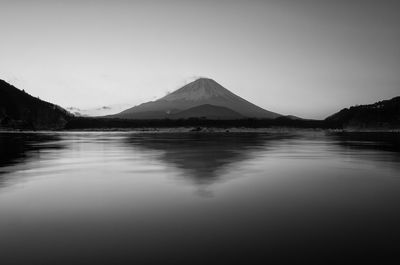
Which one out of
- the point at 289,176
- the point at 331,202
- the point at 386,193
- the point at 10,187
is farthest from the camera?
the point at 289,176

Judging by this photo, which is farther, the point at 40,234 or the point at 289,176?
the point at 289,176

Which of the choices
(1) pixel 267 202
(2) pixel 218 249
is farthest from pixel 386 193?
(2) pixel 218 249

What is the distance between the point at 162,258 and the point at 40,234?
389cm

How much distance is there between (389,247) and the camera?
7980mm

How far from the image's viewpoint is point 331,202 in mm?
13328

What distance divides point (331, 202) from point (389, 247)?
5.39 meters

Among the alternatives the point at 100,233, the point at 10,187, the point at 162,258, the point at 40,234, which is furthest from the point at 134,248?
the point at 10,187

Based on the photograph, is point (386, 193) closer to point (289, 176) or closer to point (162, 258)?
point (289, 176)

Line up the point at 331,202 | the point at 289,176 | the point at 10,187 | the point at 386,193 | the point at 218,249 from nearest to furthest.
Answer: the point at 218,249 < the point at 331,202 < the point at 386,193 < the point at 10,187 < the point at 289,176

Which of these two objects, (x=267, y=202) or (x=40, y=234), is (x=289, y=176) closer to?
(x=267, y=202)

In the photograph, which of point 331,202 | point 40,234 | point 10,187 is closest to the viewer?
point 40,234

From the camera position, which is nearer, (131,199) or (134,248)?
(134,248)

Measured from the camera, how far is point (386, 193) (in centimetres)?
1520

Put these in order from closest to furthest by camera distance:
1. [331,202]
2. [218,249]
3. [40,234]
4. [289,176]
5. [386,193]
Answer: [218,249]
[40,234]
[331,202]
[386,193]
[289,176]
